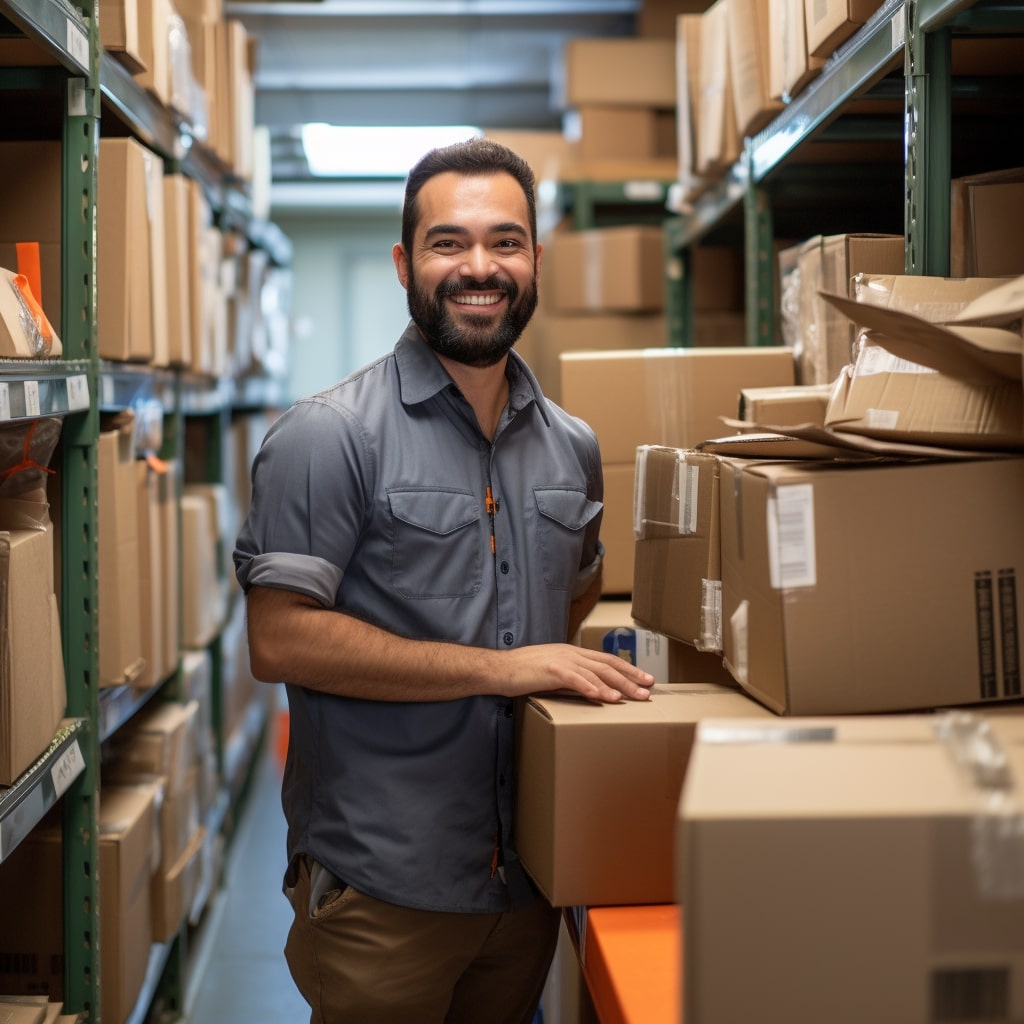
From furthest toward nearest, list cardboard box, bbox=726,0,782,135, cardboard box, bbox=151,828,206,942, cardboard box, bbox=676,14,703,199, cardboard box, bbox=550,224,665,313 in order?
cardboard box, bbox=550,224,665,313, cardboard box, bbox=676,14,703,199, cardboard box, bbox=151,828,206,942, cardboard box, bbox=726,0,782,135

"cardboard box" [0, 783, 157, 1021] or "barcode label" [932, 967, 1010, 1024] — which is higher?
"barcode label" [932, 967, 1010, 1024]

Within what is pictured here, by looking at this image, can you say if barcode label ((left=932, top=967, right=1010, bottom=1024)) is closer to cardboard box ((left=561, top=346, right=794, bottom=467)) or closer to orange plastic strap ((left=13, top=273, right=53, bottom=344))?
cardboard box ((left=561, top=346, right=794, bottom=467))

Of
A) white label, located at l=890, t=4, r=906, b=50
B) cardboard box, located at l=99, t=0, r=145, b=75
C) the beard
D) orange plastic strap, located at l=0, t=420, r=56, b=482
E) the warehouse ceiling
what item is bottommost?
orange plastic strap, located at l=0, t=420, r=56, b=482

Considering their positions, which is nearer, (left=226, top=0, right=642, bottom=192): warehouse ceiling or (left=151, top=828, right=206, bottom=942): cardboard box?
(left=151, top=828, right=206, bottom=942): cardboard box

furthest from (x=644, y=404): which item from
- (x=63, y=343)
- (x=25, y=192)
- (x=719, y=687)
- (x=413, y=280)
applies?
(x=25, y=192)

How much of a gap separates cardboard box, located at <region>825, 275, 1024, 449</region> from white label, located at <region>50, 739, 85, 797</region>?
1282 mm

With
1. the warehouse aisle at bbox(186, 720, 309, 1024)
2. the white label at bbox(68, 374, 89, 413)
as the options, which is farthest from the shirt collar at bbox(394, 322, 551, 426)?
the warehouse aisle at bbox(186, 720, 309, 1024)

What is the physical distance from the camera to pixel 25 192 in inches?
85.0

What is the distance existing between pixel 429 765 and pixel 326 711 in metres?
0.16

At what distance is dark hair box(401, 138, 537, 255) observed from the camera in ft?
5.82

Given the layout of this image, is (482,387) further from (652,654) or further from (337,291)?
(337,291)

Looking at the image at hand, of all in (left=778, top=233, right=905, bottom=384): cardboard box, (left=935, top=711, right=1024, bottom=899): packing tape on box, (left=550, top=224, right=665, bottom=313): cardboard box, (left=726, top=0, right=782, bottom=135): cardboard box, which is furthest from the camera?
(left=550, top=224, right=665, bottom=313): cardboard box

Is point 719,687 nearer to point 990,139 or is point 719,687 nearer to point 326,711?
point 326,711

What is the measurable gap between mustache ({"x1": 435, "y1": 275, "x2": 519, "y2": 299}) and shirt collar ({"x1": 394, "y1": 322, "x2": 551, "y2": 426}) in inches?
3.3
